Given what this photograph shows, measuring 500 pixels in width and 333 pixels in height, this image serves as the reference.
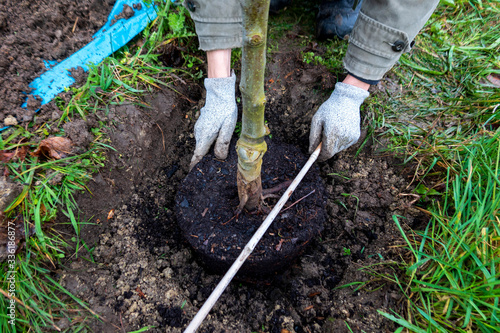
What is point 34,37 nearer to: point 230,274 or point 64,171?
point 64,171

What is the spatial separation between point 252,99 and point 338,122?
901 millimetres

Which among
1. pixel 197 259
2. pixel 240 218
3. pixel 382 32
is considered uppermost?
pixel 382 32

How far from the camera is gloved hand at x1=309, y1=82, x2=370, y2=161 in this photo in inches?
66.8

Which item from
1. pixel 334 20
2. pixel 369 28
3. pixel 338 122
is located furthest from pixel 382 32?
pixel 334 20

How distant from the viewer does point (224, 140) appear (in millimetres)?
1729

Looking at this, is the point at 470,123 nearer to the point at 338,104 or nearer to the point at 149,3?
the point at 338,104

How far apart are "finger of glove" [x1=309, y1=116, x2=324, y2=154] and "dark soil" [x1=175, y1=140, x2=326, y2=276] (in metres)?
0.16

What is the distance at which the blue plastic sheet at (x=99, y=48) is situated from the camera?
5.95 ft

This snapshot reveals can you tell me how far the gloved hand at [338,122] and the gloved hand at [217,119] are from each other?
57 cm

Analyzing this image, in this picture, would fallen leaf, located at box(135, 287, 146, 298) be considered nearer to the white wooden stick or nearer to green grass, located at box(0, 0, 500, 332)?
green grass, located at box(0, 0, 500, 332)

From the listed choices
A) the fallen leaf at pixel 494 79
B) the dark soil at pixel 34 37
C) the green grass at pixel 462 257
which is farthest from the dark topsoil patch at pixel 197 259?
the fallen leaf at pixel 494 79

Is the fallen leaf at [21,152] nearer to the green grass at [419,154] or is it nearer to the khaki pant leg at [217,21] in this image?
the green grass at [419,154]

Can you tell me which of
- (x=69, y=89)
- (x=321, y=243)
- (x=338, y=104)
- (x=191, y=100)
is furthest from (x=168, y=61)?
(x=321, y=243)

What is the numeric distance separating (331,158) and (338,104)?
1.26 feet
